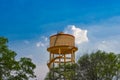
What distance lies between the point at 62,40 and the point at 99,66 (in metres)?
7.74

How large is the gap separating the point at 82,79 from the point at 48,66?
10858 millimetres

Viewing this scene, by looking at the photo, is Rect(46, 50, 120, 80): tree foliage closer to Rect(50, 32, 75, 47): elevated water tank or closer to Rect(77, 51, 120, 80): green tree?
Rect(77, 51, 120, 80): green tree

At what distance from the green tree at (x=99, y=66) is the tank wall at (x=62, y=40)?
3146mm

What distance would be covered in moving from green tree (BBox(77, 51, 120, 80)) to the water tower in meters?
2.36

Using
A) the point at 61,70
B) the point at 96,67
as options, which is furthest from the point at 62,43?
the point at 96,67

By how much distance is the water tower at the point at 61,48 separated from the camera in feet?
171

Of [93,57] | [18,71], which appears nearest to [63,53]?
[93,57]

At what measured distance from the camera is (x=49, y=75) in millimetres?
55562

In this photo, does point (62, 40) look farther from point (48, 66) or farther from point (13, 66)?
point (13, 66)

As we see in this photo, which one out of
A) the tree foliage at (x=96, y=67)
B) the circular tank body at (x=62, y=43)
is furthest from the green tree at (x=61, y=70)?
the circular tank body at (x=62, y=43)

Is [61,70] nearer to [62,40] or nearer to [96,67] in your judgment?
[62,40]

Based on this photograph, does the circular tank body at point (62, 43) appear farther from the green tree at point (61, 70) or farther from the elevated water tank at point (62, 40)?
the green tree at point (61, 70)

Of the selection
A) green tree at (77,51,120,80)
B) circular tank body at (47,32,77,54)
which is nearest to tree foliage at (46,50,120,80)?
green tree at (77,51,120,80)

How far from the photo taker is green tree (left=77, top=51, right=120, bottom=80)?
47.2 m
